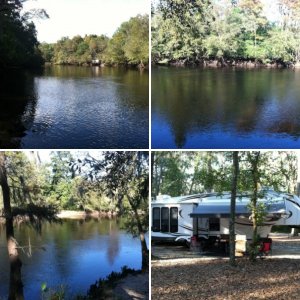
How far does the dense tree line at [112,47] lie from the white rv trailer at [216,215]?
1161 mm

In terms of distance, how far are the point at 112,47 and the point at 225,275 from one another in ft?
6.47

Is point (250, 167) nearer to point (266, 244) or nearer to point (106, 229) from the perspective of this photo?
point (266, 244)

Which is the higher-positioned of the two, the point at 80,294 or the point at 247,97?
the point at 247,97

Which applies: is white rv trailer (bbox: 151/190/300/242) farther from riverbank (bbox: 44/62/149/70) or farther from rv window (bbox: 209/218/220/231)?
riverbank (bbox: 44/62/149/70)

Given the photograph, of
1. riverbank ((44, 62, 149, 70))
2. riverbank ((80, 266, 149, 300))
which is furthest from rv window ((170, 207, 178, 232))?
riverbank ((44, 62, 149, 70))

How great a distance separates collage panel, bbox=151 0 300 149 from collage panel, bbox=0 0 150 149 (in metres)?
0.16

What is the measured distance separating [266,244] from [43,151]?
1931 mm

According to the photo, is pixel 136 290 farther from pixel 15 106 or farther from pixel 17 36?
pixel 17 36

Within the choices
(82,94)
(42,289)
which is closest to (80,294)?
(42,289)

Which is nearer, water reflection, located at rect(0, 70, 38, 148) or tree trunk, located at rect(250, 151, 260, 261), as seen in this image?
water reflection, located at rect(0, 70, 38, 148)

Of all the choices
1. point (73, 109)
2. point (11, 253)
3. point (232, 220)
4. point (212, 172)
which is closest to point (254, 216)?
point (232, 220)

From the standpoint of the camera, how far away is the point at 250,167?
3850mm

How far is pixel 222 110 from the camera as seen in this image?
147 inches

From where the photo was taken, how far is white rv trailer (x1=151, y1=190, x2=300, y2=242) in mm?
3959
